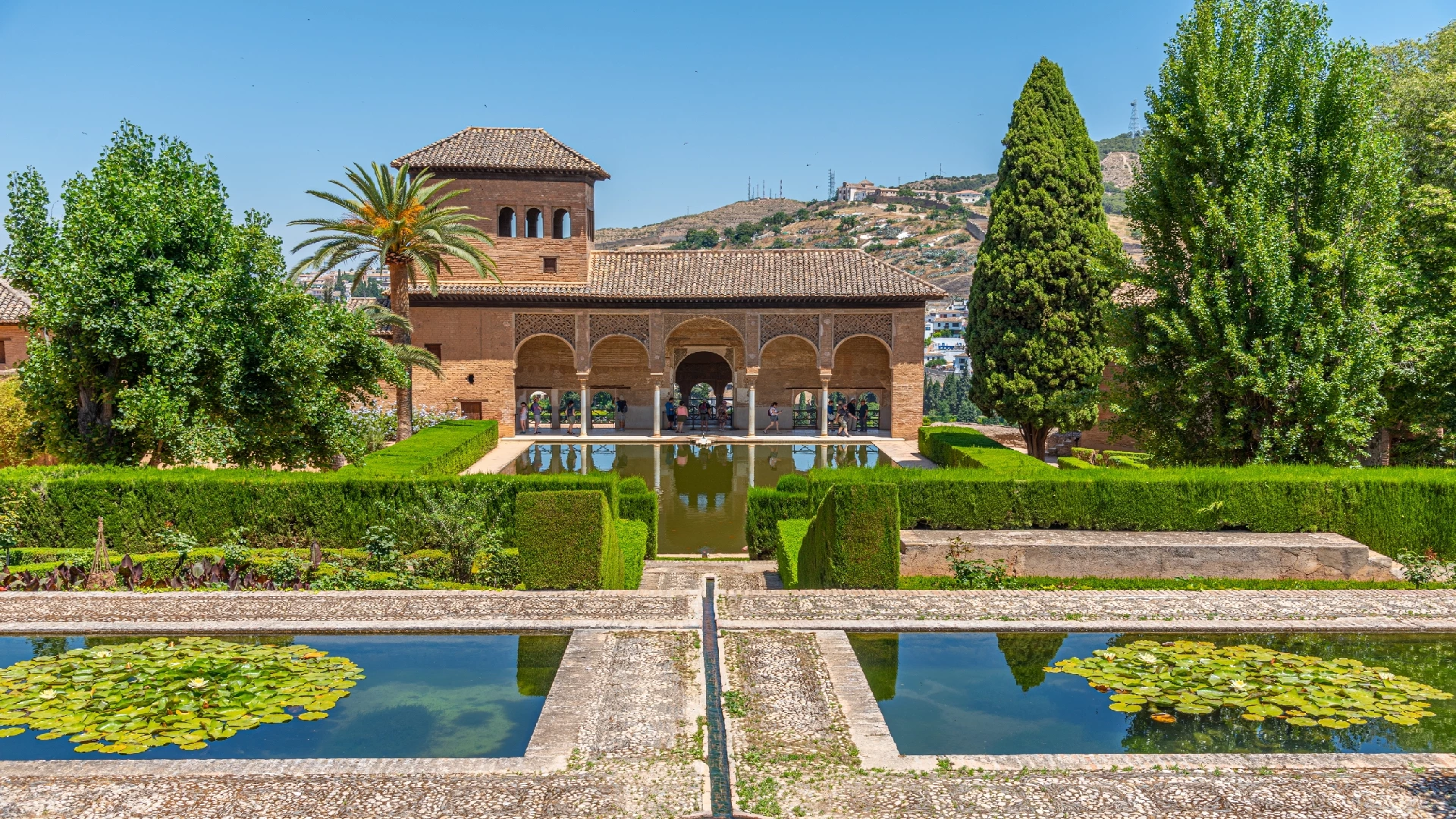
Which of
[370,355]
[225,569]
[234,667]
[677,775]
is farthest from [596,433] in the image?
[677,775]

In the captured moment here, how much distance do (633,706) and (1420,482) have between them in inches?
395

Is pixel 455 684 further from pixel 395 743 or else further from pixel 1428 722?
pixel 1428 722

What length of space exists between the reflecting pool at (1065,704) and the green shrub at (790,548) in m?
3.26

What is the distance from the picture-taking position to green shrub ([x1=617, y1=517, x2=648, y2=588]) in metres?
11.3

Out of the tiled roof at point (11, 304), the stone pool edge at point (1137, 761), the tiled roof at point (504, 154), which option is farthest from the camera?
the tiled roof at point (504, 154)

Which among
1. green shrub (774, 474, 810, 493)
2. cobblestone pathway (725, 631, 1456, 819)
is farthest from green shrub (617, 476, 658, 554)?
cobblestone pathway (725, 631, 1456, 819)

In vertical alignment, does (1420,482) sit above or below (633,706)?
above

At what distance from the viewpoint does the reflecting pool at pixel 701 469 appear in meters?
16.4

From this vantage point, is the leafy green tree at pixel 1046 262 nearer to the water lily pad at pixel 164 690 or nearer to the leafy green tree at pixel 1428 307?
the leafy green tree at pixel 1428 307

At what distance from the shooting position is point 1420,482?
12.5 meters

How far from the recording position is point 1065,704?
7207mm

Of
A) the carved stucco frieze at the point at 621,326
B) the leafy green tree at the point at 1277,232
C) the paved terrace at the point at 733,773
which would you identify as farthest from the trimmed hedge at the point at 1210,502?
the carved stucco frieze at the point at 621,326

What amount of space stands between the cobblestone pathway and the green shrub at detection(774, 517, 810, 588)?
5.26 m

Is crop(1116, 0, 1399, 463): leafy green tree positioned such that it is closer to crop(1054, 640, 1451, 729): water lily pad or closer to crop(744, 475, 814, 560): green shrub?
crop(744, 475, 814, 560): green shrub
